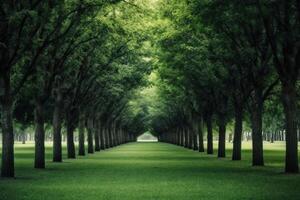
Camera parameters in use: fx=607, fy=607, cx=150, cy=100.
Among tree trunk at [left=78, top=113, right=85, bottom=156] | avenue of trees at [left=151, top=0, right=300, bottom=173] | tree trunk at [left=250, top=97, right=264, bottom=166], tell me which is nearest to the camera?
avenue of trees at [left=151, top=0, right=300, bottom=173]

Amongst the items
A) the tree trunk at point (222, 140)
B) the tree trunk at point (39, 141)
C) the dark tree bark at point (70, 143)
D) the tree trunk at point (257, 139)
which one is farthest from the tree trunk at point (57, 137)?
the tree trunk at point (222, 140)

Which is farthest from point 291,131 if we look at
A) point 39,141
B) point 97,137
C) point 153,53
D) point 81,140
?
point 97,137

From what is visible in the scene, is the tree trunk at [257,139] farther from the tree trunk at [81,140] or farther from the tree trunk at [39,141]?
the tree trunk at [81,140]

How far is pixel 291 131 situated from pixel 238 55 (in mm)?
7577

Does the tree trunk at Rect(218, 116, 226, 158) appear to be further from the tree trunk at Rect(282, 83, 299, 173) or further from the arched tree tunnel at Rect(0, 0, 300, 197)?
the tree trunk at Rect(282, 83, 299, 173)

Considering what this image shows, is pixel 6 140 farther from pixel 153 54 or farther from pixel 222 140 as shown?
pixel 222 140

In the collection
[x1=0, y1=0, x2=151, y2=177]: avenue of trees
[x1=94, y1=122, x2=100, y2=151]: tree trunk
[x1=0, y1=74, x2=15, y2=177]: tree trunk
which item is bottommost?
[x1=94, y1=122, x2=100, y2=151]: tree trunk

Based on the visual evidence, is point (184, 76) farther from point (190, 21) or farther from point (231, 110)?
point (190, 21)

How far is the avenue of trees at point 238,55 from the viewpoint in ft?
88.0

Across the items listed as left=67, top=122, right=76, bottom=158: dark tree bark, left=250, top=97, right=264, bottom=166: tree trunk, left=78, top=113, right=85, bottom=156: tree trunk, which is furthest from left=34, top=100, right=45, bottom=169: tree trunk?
left=78, top=113, right=85, bottom=156: tree trunk

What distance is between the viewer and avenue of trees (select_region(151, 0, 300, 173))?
2683 cm

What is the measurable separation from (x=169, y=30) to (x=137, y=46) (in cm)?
696

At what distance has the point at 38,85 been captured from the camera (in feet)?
114

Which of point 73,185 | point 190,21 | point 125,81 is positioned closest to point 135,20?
point 190,21
